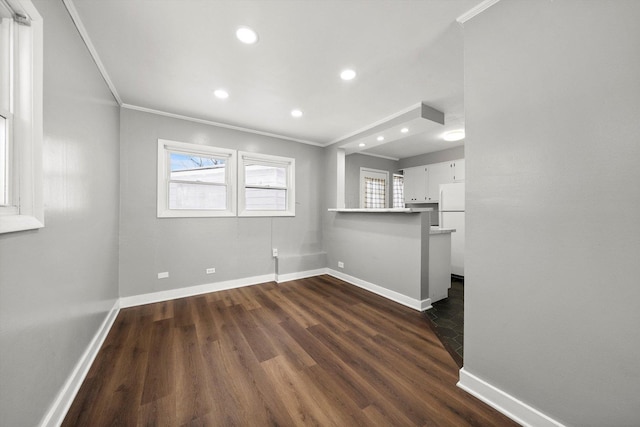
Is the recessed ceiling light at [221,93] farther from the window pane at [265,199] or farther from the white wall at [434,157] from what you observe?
the white wall at [434,157]

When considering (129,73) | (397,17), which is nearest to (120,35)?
Result: (129,73)

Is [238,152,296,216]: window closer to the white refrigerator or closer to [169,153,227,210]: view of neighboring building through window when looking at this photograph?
[169,153,227,210]: view of neighboring building through window

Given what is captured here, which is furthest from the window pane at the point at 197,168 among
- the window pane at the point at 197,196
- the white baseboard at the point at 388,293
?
the white baseboard at the point at 388,293

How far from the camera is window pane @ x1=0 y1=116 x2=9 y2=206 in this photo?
1.02m

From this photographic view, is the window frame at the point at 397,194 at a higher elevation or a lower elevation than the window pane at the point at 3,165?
higher

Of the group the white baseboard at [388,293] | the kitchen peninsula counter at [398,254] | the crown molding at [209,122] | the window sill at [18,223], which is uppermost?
the crown molding at [209,122]

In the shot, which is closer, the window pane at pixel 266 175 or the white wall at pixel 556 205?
the white wall at pixel 556 205

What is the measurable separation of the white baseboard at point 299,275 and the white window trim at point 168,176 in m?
1.36

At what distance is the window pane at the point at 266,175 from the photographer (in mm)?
3904

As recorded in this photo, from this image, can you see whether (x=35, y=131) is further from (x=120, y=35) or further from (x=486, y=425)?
(x=486, y=425)

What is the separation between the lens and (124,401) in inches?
58.1

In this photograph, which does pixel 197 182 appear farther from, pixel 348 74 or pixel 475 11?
pixel 475 11

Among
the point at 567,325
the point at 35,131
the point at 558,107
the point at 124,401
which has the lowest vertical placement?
the point at 124,401

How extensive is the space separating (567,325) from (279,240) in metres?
3.59
